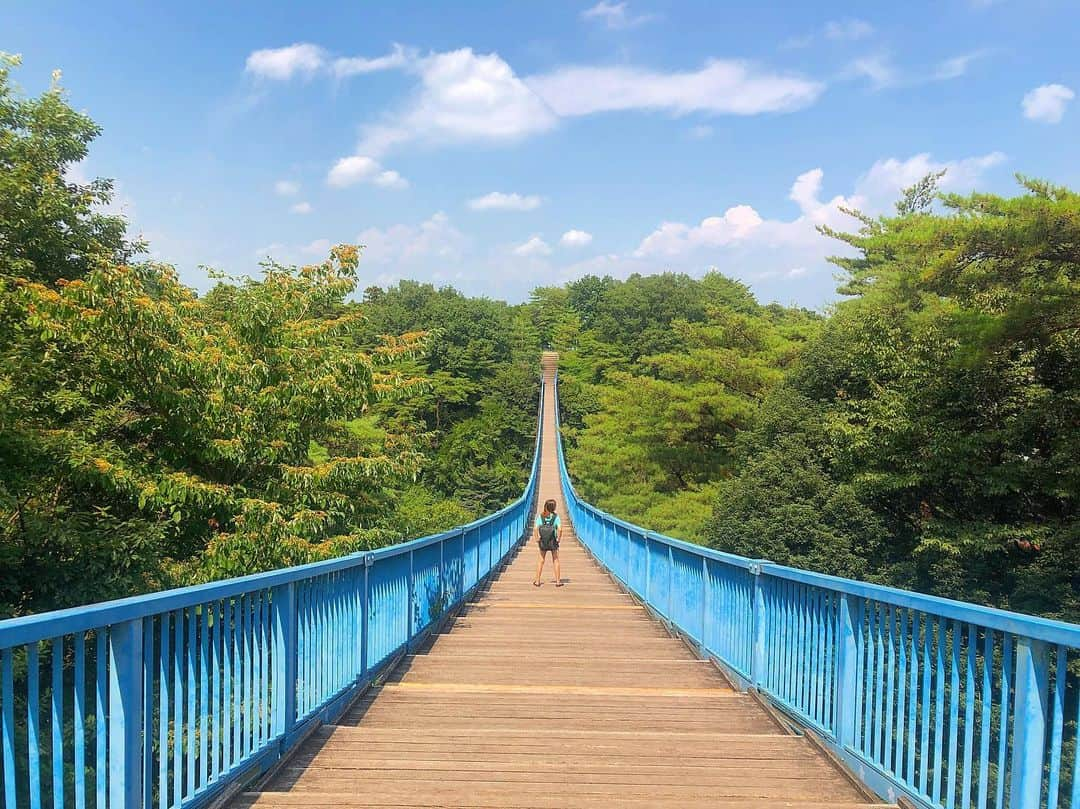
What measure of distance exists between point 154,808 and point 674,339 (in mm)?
67092

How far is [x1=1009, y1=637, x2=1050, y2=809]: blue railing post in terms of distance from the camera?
2.49m

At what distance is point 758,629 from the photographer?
5309 mm

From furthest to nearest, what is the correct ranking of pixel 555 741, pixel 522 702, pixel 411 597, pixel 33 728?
pixel 411 597 < pixel 522 702 < pixel 555 741 < pixel 33 728

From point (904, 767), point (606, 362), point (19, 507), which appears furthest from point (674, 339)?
point (904, 767)

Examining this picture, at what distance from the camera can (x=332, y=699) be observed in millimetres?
4664

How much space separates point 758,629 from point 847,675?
54.0 inches

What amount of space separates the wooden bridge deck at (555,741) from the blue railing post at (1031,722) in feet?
3.27

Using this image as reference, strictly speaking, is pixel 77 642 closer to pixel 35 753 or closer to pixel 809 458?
pixel 35 753

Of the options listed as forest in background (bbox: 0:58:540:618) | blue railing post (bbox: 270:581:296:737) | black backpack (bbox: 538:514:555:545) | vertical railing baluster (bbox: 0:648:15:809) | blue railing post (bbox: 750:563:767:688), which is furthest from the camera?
black backpack (bbox: 538:514:555:545)

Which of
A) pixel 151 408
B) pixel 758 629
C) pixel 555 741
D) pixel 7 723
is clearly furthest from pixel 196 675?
pixel 151 408

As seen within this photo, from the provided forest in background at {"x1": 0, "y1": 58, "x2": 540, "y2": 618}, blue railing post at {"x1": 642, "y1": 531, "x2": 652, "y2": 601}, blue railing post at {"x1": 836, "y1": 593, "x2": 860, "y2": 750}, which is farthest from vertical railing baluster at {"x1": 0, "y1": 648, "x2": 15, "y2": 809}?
blue railing post at {"x1": 642, "y1": 531, "x2": 652, "y2": 601}

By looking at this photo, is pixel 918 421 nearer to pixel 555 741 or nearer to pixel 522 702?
pixel 522 702

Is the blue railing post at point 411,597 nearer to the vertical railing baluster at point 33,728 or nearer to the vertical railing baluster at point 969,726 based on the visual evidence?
the vertical railing baluster at point 33,728

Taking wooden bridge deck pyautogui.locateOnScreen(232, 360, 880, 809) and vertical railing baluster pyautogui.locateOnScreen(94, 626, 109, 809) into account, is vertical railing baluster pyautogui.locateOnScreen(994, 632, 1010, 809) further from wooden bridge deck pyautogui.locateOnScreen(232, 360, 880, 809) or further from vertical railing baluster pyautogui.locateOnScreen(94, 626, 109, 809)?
vertical railing baluster pyautogui.locateOnScreen(94, 626, 109, 809)
